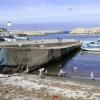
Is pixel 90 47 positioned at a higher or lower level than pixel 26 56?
higher

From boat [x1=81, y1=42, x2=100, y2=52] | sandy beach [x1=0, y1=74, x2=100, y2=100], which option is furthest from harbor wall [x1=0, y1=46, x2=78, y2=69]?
boat [x1=81, y1=42, x2=100, y2=52]

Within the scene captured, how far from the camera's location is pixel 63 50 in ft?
144

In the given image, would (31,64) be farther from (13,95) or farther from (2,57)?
(13,95)

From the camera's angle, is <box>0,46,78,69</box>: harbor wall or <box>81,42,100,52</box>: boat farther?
<box>81,42,100,52</box>: boat

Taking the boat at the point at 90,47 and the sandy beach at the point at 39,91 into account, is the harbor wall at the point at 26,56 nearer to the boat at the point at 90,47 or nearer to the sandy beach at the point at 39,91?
the sandy beach at the point at 39,91

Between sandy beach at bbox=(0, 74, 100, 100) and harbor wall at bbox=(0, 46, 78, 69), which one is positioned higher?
harbor wall at bbox=(0, 46, 78, 69)

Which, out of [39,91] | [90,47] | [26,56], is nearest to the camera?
[39,91]

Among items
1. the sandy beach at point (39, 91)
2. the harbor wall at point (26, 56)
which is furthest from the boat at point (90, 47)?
the sandy beach at point (39, 91)

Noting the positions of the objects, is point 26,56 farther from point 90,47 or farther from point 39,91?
point 90,47

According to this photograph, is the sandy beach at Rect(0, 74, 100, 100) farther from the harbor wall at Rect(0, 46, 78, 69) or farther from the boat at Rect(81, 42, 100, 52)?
the boat at Rect(81, 42, 100, 52)

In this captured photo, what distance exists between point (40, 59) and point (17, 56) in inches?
105

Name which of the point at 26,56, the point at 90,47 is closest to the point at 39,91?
the point at 26,56

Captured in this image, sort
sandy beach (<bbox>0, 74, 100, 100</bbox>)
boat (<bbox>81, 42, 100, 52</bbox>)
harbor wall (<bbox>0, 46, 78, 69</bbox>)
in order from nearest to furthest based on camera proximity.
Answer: sandy beach (<bbox>0, 74, 100, 100</bbox>)
harbor wall (<bbox>0, 46, 78, 69</bbox>)
boat (<bbox>81, 42, 100, 52</bbox>)

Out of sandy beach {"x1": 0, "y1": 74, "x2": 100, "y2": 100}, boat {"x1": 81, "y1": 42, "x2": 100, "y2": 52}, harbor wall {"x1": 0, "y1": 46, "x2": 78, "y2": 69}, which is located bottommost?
sandy beach {"x1": 0, "y1": 74, "x2": 100, "y2": 100}
